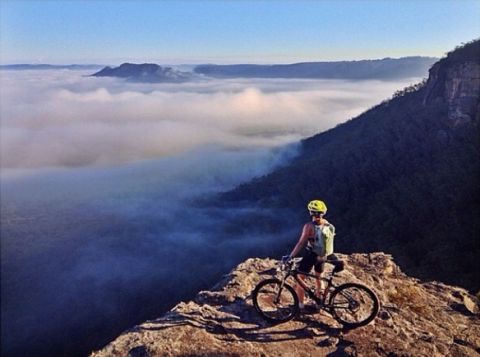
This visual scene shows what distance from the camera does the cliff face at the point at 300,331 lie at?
31.3 ft

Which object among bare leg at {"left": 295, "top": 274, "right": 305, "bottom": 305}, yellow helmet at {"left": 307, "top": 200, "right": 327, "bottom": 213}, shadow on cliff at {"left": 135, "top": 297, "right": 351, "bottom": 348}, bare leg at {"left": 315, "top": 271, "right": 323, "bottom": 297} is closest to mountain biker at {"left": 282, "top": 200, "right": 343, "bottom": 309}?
yellow helmet at {"left": 307, "top": 200, "right": 327, "bottom": 213}

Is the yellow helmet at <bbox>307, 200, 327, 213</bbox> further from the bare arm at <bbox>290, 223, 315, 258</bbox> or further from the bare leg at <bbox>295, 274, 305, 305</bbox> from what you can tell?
the bare leg at <bbox>295, 274, 305, 305</bbox>

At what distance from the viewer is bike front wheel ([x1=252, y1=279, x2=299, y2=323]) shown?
34.4 feet

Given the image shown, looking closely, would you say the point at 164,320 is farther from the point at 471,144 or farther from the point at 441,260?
the point at 471,144

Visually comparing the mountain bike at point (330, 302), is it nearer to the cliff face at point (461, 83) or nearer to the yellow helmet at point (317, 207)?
the yellow helmet at point (317, 207)

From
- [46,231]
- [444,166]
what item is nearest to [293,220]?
[444,166]

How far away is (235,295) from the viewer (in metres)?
12.0

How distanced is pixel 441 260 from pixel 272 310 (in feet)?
121

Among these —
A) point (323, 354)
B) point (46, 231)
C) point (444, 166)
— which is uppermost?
point (323, 354)

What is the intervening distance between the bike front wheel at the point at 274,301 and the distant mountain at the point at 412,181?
2704 centimetres

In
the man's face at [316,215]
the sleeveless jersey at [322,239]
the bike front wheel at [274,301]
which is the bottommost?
the bike front wheel at [274,301]

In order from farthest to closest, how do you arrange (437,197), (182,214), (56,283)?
(182,214) < (56,283) < (437,197)

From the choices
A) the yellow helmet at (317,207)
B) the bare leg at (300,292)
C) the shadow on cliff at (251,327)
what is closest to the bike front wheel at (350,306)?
the shadow on cliff at (251,327)

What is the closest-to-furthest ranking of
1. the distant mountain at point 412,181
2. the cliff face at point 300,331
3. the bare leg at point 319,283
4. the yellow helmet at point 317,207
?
the cliff face at point 300,331 < the yellow helmet at point 317,207 < the bare leg at point 319,283 < the distant mountain at point 412,181
